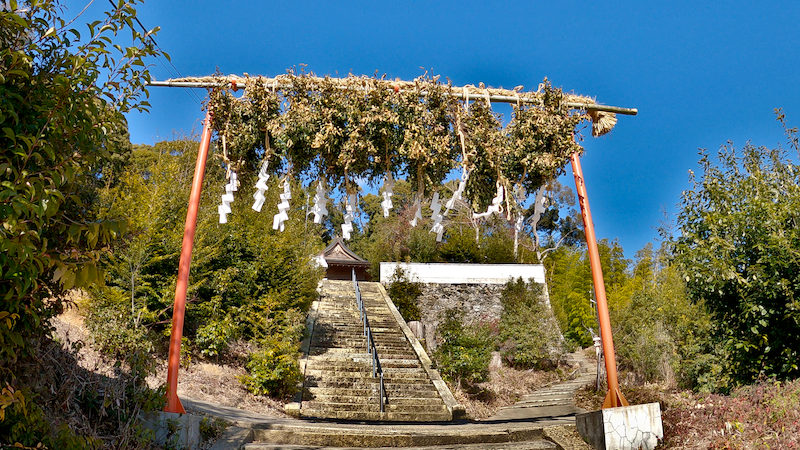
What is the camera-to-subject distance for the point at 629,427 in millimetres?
5426

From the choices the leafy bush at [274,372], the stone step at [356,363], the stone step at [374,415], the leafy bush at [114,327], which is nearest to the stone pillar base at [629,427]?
the stone step at [374,415]

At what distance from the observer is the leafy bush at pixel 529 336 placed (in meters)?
15.0

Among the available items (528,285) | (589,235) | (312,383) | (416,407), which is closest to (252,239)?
(312,383)

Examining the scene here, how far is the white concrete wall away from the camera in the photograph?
65.0ft

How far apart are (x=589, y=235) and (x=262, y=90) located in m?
4.23

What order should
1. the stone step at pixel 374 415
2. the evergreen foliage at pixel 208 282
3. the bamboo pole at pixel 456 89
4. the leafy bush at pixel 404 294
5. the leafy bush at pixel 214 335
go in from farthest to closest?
the leafy bush at pixel 404 294
the leafy bush at pixel 214 335
the evergreen foliage at pixel 208 282
the stone step at pixel 374 415
the bamboo pole at pixel 456 89

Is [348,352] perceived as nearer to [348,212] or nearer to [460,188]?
[348,212]

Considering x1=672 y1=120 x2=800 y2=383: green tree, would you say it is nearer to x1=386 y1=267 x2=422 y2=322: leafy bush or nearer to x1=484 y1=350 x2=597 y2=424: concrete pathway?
x1=484 y1=350 x2=597 y2=424: concrete pathway

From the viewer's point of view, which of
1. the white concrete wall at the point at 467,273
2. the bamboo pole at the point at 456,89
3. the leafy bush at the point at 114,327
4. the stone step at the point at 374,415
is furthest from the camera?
the white concrete wall at the point at 467,273

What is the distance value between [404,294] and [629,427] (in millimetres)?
13600

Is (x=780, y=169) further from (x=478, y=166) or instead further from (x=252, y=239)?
(x=252, y=239)

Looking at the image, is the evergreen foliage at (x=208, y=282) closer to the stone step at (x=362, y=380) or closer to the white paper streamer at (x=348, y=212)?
the stone step at (x=362, y=380)

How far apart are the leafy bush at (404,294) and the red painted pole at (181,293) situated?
1232cm

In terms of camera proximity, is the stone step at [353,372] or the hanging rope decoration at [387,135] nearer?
the hanging rope decoration at [387,135]
